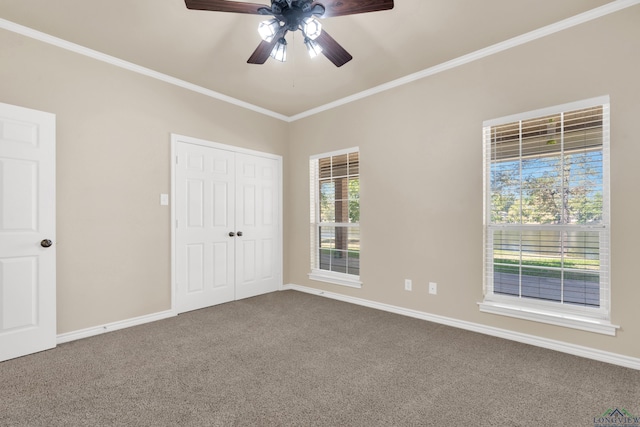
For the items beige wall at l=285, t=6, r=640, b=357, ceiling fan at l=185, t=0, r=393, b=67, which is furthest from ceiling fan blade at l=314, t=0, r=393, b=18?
beige wall at l=285, t=6, r=640, b=357

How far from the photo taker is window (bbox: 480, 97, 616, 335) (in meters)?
2.54

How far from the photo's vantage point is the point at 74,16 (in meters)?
2.51

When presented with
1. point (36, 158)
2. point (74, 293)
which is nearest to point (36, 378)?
point (74, 293)

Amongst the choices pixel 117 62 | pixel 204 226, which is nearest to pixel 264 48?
pixel 117 62

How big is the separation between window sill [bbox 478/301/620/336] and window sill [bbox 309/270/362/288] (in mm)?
1538

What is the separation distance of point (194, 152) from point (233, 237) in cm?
121

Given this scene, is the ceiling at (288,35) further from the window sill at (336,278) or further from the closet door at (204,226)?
the window sill at (336,278)

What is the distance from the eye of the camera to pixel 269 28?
2.15 metres

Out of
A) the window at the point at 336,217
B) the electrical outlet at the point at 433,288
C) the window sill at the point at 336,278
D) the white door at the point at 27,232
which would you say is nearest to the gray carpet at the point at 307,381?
the white door at the point at 27,232

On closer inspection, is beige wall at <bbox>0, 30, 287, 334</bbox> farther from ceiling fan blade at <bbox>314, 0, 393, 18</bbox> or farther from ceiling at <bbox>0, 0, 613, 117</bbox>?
ceiling fan blade at <bbox>314, 0, 393, 18</bbox>

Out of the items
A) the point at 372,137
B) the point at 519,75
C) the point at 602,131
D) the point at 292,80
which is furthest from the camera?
the point at 372,137

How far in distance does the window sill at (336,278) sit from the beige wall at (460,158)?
86 mm

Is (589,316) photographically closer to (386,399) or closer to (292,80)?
(386,399)

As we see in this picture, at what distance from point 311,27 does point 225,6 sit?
554 mm
